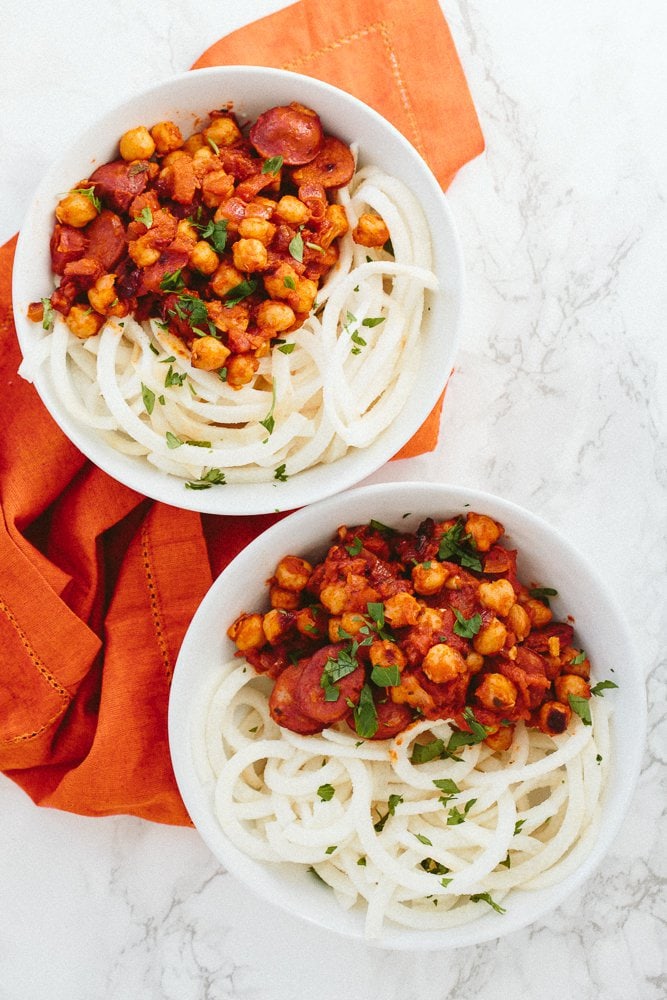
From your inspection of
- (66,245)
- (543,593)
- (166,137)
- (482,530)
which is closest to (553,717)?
(543,593)

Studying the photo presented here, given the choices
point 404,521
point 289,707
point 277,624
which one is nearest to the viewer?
point 289,707

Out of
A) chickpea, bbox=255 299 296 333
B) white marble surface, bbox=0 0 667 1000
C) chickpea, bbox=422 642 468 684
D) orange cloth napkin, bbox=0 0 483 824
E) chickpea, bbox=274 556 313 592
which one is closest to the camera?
chickpea, bbox=422 642 468 684

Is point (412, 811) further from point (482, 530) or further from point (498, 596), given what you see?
point (482, 530)

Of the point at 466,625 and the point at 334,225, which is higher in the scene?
the point at 334,225

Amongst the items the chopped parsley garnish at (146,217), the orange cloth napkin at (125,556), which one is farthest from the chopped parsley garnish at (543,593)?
the chopped parsley garnish at (146,217)

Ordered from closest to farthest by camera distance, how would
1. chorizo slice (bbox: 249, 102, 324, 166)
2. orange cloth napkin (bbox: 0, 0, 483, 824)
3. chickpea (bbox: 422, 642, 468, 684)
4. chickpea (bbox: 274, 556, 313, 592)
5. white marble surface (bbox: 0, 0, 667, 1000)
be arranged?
chickpea (bbox: 422, 642, 468, 684) → chorizo slice (bbox: 249, 102, 324, 166) → chickpea (bbox: 274, 556, 313, 592) → orange cloth napkin (bbox: 0, 0, 483, 824) → white marble surface (bbox: 0, 0, 667, 1000)

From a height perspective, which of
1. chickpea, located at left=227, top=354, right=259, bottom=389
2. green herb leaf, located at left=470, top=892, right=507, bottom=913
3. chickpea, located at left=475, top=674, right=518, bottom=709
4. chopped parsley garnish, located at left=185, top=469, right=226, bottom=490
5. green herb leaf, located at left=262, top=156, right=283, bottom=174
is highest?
green herb leaf, located at left=262, top=156, right=283, bottom=174

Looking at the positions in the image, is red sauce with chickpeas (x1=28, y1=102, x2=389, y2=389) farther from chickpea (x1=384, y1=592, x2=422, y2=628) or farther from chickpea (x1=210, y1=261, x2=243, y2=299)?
chickpea (x1=384, y1=592, x2=422, y2=628)

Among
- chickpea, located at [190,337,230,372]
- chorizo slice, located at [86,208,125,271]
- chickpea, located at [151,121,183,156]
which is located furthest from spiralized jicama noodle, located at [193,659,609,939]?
chickpea, located at [151,121,183,156]

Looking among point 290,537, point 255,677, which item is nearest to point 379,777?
A: point 255,677
